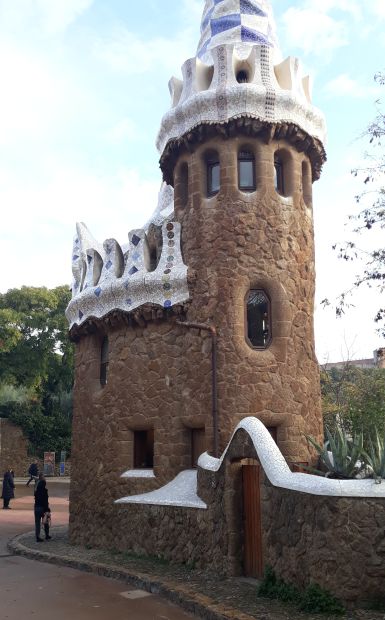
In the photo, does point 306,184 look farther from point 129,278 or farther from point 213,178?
point 129,278

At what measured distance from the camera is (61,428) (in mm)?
32719

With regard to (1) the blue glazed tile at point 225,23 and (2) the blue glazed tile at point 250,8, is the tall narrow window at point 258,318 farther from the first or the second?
(2) the blue glazed tile at point 250,8

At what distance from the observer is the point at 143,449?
11.1 m

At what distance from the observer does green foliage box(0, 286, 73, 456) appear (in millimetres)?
32125

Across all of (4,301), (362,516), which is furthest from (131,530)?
(4,301)

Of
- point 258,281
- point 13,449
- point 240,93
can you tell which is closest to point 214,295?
point 258,281

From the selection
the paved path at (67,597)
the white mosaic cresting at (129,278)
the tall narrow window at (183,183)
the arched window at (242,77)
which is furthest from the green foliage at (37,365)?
the arched window at (242,77)

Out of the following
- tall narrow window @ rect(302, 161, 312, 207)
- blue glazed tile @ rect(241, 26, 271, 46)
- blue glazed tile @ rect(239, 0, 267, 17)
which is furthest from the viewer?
blue glazed tile @ rect(239, 0, 267, 17)

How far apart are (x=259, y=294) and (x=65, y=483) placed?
1917cm

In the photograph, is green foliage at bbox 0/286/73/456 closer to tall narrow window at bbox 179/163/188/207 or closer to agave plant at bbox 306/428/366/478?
tall narrow window at bbox 179/163/188/207

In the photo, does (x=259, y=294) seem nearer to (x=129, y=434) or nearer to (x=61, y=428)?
(x=129, y=434)

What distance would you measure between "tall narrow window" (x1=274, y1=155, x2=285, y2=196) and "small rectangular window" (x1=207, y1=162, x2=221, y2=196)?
1.02 meters

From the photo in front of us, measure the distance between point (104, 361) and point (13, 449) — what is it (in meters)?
21.5

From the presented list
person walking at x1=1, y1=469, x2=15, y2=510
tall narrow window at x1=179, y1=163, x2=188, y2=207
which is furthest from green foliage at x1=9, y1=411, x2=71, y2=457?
tall narrow window at x1=179, y1=163, x2=188, y2=207
